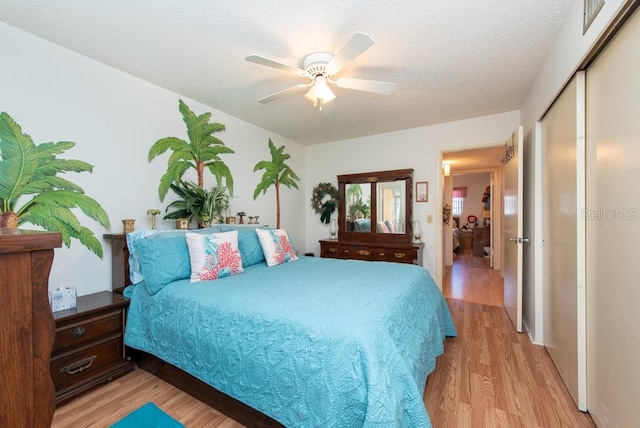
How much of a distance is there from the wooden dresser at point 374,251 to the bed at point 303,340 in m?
1.49

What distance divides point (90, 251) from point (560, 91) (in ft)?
12.3

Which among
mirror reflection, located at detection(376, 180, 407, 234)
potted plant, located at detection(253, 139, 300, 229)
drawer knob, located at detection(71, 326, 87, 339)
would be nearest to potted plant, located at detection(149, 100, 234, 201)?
potted plant, located at detection(253, 139, 300, 229)

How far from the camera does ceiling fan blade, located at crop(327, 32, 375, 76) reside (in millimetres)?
1514

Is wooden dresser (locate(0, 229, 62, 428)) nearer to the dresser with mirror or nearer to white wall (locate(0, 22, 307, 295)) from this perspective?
white wall (locate(0, 22, 307, 295))

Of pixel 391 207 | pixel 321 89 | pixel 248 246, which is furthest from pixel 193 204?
pixel 391 207

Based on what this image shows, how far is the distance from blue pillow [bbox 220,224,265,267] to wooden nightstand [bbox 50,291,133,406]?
0.96m

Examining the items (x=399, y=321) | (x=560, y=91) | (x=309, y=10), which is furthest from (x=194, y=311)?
(x=560, y=91)

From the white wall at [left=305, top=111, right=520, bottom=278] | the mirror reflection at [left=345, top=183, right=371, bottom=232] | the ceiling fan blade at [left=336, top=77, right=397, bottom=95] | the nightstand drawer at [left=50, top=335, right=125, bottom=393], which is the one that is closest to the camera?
the nightstand drawer at [left=50, top=335, right=125, bottom=393]

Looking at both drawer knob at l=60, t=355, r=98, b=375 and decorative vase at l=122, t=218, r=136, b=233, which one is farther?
decorative vase at l=122, t=218, r=136, b=233

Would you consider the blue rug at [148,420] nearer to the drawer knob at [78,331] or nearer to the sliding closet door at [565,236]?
the drawer knob at [78,331]

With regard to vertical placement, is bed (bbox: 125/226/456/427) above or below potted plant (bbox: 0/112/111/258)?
below

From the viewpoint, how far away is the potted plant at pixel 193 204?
110 inches

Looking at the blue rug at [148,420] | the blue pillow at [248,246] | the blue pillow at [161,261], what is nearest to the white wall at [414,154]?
the blue pillow at [248,246]

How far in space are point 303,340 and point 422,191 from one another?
10.5 ft
